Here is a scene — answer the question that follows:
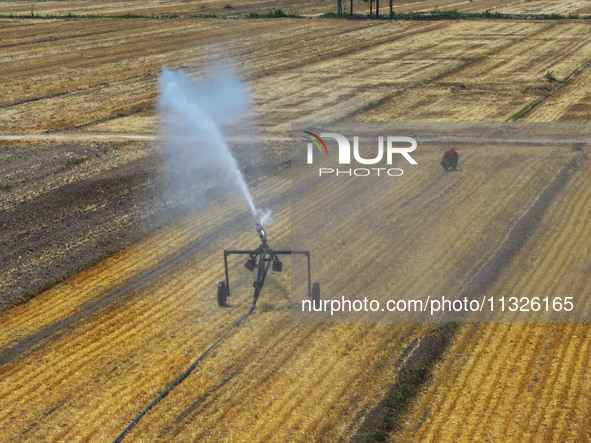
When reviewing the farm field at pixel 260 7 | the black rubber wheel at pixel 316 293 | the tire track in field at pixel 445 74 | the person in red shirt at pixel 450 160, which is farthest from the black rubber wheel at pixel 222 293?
the farm field at pixel 260 7

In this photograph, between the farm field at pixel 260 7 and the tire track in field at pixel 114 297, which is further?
the farm field at pixel 260 7

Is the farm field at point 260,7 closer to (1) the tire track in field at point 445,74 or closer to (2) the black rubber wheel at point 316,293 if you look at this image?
(1) the tire track in field at point 445,74

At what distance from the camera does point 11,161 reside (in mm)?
34719

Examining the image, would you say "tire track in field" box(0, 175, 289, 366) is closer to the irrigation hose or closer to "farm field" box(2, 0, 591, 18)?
the irrigation hose

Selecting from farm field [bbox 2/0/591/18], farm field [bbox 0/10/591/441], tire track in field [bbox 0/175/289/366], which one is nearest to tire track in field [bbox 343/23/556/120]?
farm field [bbox 0/10/591/441]

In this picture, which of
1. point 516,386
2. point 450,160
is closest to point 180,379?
point 516,386

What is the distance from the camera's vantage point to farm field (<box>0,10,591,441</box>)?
50.1 feet

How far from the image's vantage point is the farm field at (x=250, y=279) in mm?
15266

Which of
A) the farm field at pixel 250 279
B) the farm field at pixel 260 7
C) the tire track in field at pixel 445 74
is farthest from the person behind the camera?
the farm field at pixel 260 7

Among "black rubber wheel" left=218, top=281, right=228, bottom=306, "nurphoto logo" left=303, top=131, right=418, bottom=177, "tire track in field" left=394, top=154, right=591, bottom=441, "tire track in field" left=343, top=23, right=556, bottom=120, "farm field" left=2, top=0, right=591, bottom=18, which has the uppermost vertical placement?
"farm field" left=2, top=0, right=591, bottom=18

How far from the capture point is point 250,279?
2138 centimetres

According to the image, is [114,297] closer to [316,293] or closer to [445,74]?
→ [316,293]

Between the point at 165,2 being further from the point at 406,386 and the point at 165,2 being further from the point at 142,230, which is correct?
the point at 406,386

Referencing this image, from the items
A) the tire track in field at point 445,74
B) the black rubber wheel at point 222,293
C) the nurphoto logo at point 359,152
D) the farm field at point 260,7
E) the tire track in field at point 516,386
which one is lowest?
the tire track in field at point 516,386
